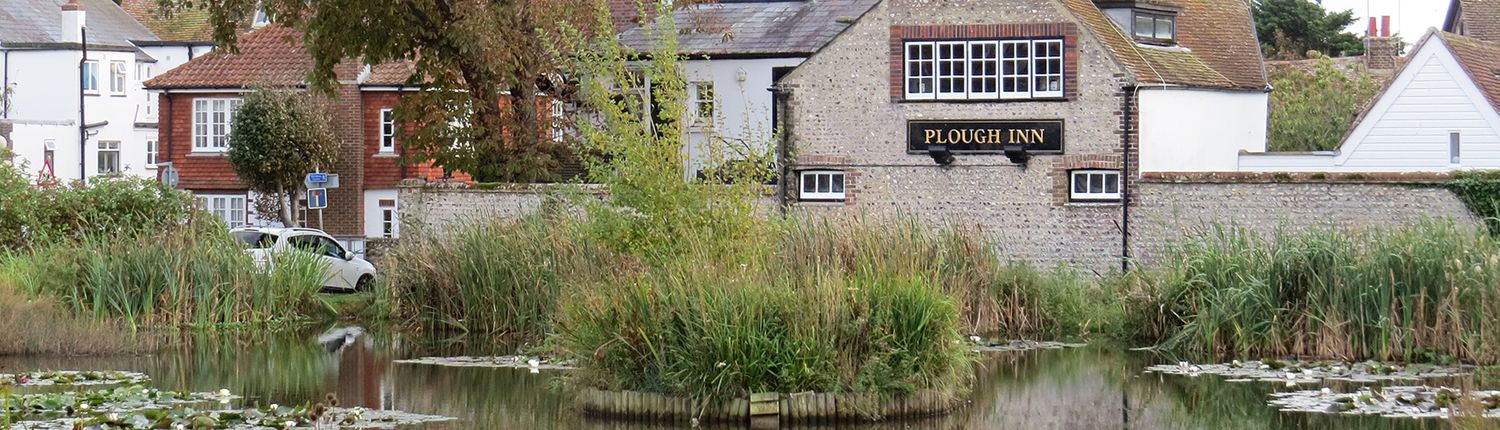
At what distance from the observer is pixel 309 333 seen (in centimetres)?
2808

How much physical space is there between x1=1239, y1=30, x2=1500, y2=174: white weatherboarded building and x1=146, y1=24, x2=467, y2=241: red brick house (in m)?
20.4

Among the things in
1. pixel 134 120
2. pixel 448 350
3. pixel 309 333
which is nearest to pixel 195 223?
pixel 309 333

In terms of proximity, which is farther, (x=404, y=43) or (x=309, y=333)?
(x=404, y=43)

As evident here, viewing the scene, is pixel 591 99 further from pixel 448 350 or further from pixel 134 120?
pixel 134 120

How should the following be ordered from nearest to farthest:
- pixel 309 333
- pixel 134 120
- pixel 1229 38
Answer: pixel 309 333 < pixel 1229 38 < pixel 134 120

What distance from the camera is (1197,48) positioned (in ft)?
132

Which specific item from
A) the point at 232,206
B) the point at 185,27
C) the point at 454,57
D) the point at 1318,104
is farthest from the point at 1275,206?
the point at 185,27

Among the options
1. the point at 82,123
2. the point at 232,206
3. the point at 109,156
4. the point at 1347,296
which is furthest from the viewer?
the point at 109,156

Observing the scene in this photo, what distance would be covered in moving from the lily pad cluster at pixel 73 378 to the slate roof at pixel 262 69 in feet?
88.6

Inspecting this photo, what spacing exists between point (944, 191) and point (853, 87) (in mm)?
2524

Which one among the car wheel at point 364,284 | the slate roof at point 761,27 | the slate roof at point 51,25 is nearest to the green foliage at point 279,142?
the slate roof at point 761,27

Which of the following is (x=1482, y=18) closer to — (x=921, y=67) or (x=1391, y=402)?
(x=921, y=67)

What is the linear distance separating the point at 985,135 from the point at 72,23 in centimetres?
4011

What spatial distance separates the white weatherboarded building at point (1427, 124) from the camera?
3859 centimetres
